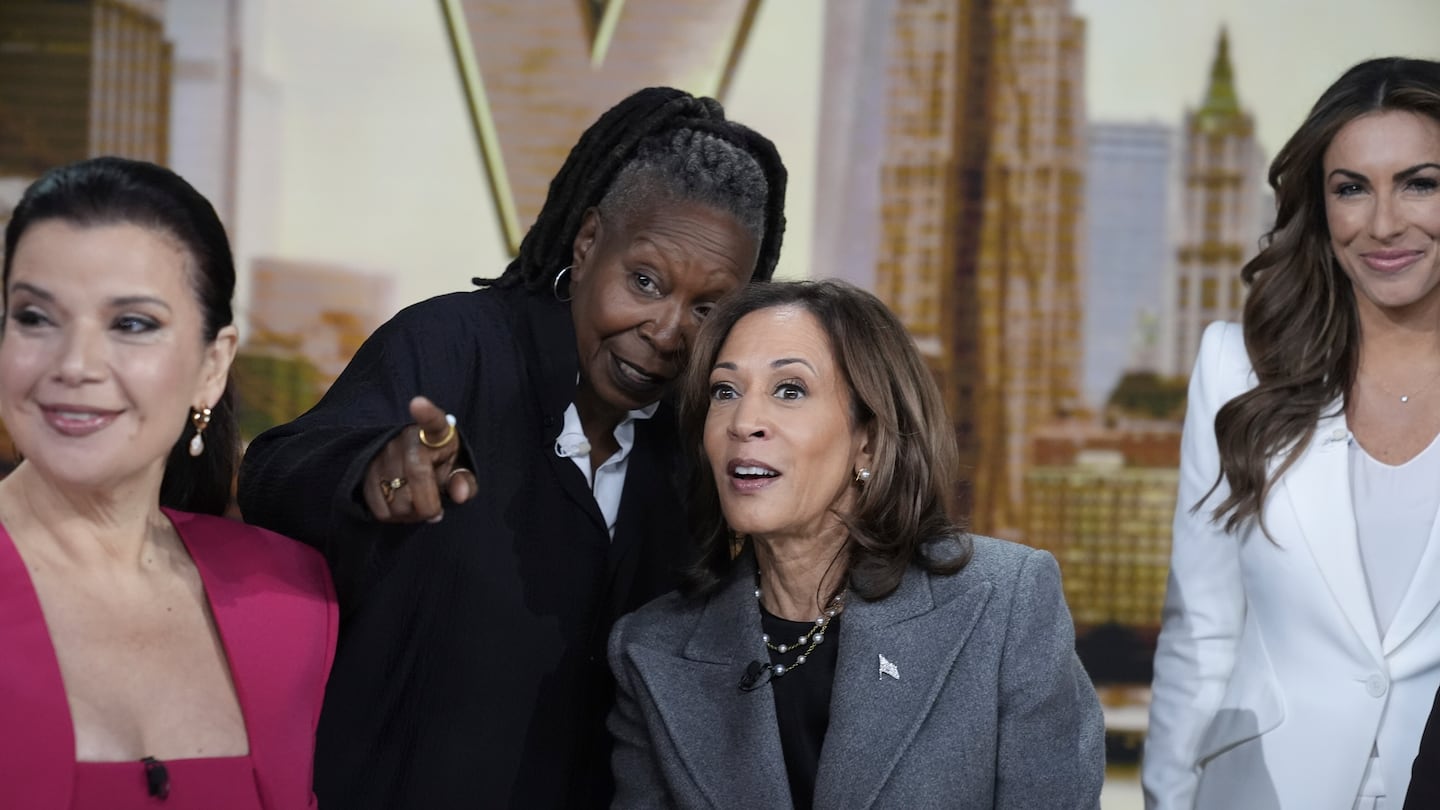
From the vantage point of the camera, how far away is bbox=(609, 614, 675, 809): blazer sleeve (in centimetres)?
253

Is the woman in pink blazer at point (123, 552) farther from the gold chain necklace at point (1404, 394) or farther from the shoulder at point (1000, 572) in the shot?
the gold chain necklace at point (1404, 394)

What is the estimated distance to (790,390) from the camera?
102 inches

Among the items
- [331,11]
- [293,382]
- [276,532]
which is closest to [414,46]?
[331,11]

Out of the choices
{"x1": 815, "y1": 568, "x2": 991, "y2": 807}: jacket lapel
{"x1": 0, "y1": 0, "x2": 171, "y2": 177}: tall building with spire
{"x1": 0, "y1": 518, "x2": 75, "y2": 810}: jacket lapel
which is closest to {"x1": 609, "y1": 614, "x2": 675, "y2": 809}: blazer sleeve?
{"x1": 815, "y1": 568, "x2": 991, "y2": 807}: jacket lapel

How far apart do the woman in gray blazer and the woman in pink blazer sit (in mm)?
691

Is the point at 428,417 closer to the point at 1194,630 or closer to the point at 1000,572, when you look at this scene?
the point at 1000,572

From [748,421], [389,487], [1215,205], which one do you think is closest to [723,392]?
[748,421]

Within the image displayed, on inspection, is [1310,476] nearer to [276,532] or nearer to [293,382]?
[276,532]

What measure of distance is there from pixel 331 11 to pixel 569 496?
3.32m

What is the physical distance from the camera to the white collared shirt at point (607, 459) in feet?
8.73

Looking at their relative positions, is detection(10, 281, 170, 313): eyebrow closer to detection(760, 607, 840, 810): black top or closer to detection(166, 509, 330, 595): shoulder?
detection(166, 509, 330, 595): shoulder

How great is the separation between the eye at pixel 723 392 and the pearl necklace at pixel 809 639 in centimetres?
40

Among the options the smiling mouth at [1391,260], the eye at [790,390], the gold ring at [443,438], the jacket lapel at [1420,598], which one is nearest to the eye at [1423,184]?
the smiling mouth at [1391,260]

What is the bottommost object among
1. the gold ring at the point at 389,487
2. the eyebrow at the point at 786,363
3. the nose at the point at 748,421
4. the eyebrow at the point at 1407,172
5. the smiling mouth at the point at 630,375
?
the gold ring at the point at 389,487
